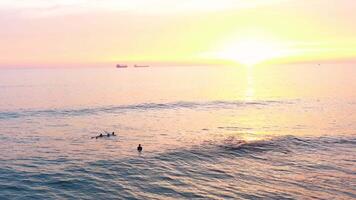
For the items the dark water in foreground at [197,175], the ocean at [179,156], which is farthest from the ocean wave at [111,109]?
the dark water in foreground at [197,175]

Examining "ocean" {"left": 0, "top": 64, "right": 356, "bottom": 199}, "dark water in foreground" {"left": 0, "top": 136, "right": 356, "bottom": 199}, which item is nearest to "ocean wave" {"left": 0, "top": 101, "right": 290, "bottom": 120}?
"ocean" {"left": 0, "top": 64, "right": 356, "bottom": 199}

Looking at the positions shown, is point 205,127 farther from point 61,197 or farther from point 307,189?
point 61,197

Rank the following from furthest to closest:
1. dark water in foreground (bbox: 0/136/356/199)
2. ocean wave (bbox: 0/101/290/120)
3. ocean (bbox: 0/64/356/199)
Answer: ocean wave (bbox: 0/101/290/120), ocean (bbox: 0/64/356/199), dark water in foreground (bbox: 0/136/356/199)

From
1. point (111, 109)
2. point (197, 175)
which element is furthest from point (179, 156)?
point (111, 109)

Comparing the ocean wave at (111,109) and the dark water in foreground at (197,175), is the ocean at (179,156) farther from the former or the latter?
the ocean wave at (111,109)

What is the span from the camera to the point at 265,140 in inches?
2443

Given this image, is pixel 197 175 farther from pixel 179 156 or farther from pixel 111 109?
pixel 111 109

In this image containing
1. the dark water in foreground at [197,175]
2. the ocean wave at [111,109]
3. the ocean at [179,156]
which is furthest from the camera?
the ocean wave at [111,109]

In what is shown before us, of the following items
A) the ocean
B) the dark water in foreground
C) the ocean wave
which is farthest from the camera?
the ocean wave

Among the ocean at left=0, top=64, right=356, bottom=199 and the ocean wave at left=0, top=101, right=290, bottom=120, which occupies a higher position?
the ocean wave at left=0, top=101, right=290, bottom=120

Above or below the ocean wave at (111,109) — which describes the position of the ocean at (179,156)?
below

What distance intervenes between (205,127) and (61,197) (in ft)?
149

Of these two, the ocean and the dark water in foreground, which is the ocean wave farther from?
the dark water in foreground

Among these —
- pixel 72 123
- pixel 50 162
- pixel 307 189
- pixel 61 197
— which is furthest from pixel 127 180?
pixel 72 123
